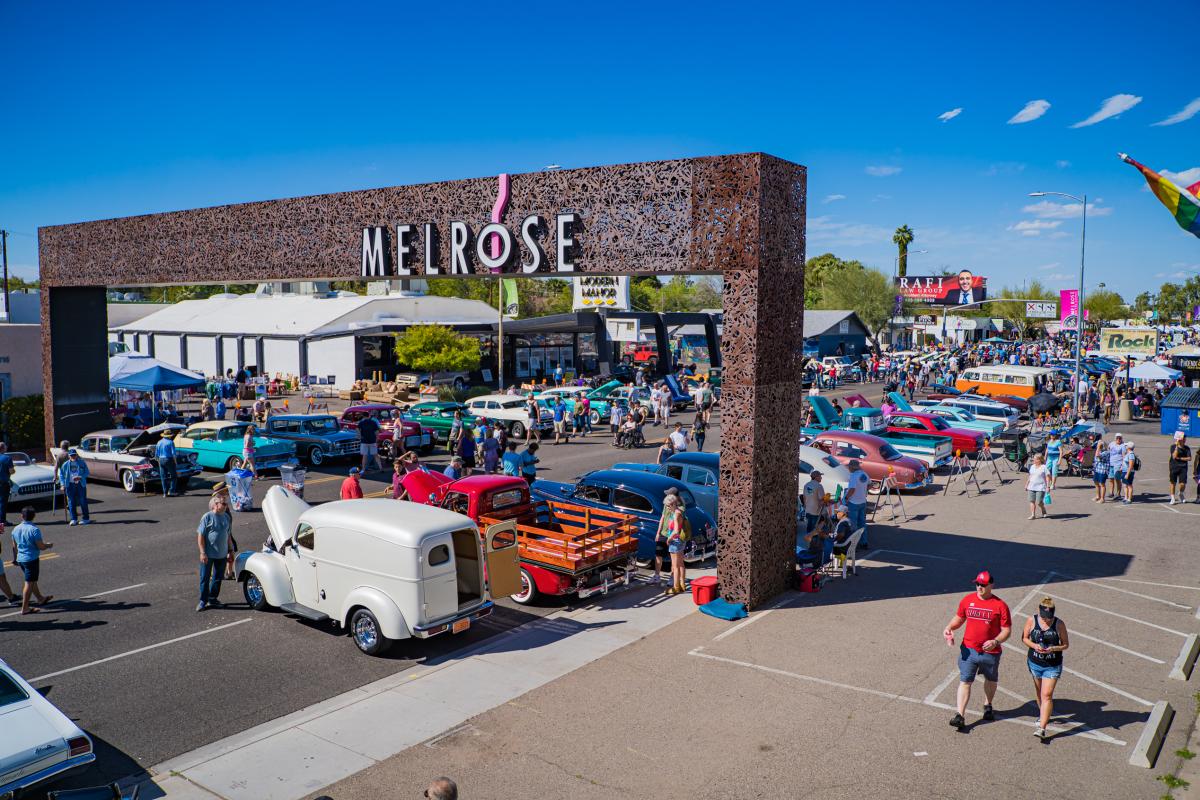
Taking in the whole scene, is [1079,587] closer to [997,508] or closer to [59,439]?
[997,508]

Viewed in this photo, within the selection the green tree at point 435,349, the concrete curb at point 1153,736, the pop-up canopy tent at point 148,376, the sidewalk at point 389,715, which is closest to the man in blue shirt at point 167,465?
the pop-up canopy tent at point 148,376

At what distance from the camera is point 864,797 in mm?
7332

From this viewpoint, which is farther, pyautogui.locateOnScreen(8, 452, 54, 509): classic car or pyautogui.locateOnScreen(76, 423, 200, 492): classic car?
pyautogui.locateOnScreen(76, 423, 200, 492): classic car

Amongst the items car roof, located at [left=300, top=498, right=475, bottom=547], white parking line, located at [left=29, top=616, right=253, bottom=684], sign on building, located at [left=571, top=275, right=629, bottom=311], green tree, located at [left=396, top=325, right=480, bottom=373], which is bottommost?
white parking line, located at [left=29, top=616, right=253, bottom=684]

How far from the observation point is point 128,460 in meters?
20.8

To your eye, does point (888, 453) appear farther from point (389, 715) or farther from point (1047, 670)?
point (389, 715)

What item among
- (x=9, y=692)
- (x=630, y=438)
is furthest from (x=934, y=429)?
(x=9, y=692)

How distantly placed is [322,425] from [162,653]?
48.9ft

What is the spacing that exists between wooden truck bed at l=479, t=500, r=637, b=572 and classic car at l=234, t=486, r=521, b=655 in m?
0.76

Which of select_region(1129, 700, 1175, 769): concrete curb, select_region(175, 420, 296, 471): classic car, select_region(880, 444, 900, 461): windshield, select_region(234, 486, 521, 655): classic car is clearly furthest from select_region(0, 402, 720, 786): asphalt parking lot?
select_region(880, 444, 900, 461): windshield

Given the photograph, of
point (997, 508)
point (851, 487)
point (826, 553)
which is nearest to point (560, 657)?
point (826, 553)

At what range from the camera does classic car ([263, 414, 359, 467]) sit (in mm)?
24281

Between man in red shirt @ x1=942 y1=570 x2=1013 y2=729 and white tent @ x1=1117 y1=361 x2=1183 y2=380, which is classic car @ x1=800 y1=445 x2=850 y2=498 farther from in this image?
white tent @ x1=1117 y1=361 x2=1183 y2=380

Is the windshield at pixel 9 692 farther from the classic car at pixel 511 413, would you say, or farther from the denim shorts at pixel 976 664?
the classic car at pixel 511 413
